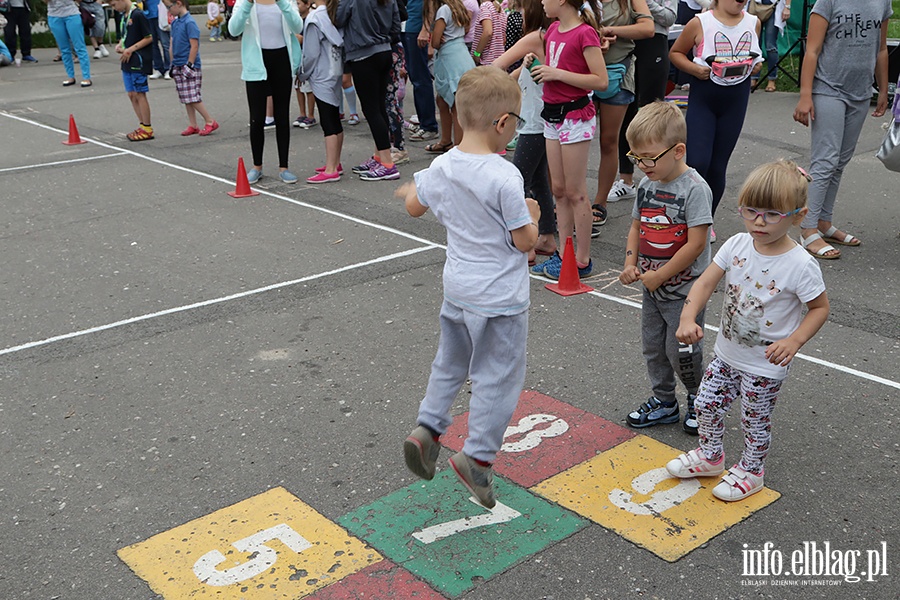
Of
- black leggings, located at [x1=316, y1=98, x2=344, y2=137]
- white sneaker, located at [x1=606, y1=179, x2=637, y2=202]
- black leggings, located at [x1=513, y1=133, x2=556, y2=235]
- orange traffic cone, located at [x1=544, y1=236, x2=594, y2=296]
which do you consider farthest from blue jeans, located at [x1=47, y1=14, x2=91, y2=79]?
orange traffic cone, located at [x1=544, y1=236, x2=594, y2=296]

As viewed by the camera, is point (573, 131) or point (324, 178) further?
point (324, 178)

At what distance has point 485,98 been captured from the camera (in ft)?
11.0

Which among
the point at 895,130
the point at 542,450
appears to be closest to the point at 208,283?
the point at 542,450

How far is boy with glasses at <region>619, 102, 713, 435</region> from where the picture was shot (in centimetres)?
390

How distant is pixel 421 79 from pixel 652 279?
7.80 m

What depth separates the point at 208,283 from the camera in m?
6.55

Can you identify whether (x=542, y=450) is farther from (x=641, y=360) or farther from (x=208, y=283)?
(x=208, y=283)

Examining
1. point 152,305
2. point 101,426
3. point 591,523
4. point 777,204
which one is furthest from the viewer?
point 152,305

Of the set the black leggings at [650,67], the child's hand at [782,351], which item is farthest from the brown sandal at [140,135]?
the child's hand at [782,351]

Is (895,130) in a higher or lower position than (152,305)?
higher

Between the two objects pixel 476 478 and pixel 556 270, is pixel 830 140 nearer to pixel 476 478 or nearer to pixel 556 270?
pixel 556 270

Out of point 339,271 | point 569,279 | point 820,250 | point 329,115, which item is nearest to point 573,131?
point 569,279

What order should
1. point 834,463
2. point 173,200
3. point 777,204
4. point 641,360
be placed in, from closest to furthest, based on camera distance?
point 777,204, point 834,463, point 641,360, point 173,200

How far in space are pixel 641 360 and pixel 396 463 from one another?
1674 mm
